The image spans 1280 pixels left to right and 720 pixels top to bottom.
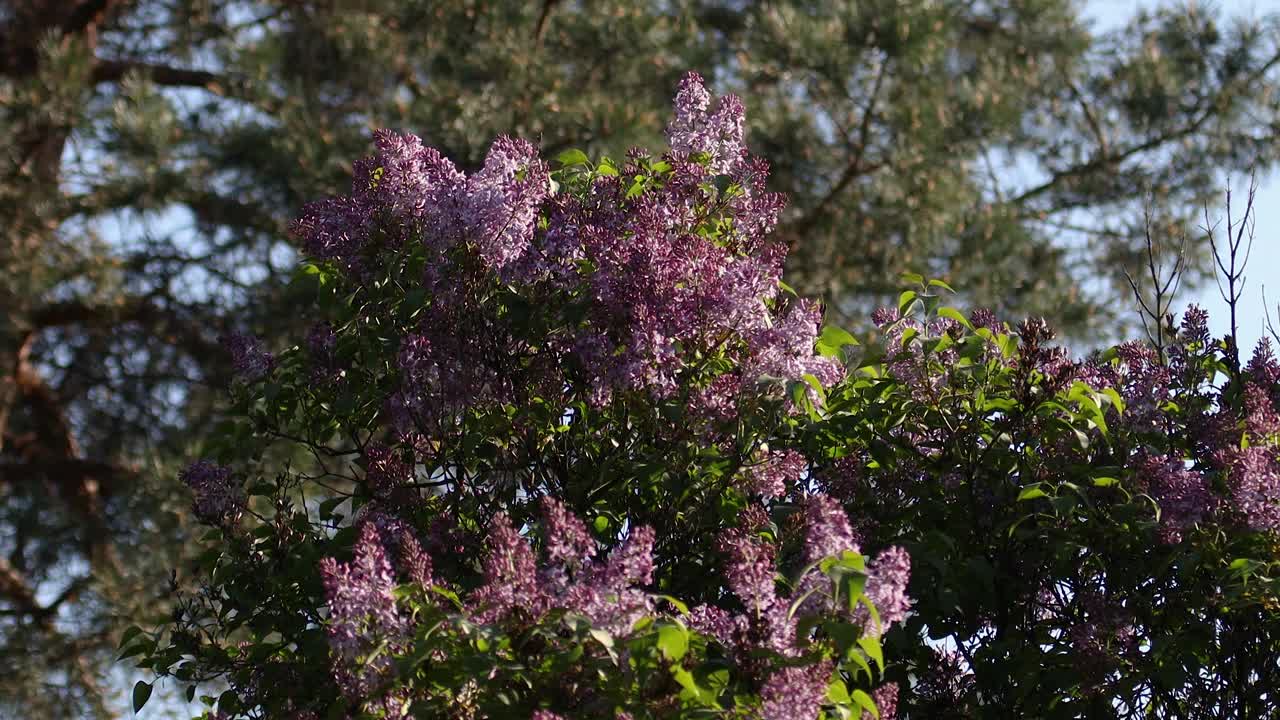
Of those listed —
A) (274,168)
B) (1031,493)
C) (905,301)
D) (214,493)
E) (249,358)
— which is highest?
(274,168)

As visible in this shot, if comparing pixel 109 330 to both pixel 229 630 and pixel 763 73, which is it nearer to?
pixel 763 73

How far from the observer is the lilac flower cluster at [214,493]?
3324 millimetres

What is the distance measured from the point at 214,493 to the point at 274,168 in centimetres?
528

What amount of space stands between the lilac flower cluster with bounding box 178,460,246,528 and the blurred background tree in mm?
4793

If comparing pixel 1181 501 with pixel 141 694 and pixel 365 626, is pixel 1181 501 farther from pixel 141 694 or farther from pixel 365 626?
pixel 141 694

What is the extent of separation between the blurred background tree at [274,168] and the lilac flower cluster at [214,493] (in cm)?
479

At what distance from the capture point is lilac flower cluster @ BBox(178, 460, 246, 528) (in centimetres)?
332

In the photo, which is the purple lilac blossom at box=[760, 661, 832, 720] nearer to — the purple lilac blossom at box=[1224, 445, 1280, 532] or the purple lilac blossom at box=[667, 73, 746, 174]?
the purple lilac blossom at box=[1224, 445, 1280, 532]

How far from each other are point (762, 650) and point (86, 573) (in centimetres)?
760

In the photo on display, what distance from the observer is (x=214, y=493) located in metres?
3.34

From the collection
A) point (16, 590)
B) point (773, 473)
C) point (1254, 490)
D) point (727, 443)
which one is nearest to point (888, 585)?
point (773, 473)

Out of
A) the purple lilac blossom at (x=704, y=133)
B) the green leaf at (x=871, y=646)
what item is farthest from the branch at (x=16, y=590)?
the green leaf at (x=871, y=646)

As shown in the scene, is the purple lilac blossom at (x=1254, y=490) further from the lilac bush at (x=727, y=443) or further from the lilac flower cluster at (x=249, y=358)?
the lilac flower cluster at (x=249, y=358)

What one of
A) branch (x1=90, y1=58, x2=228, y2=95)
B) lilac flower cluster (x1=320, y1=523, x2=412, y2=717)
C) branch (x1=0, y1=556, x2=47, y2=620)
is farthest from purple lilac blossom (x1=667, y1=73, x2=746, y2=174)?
branch (x1=0, y1=556, x2=47, y2=620)
